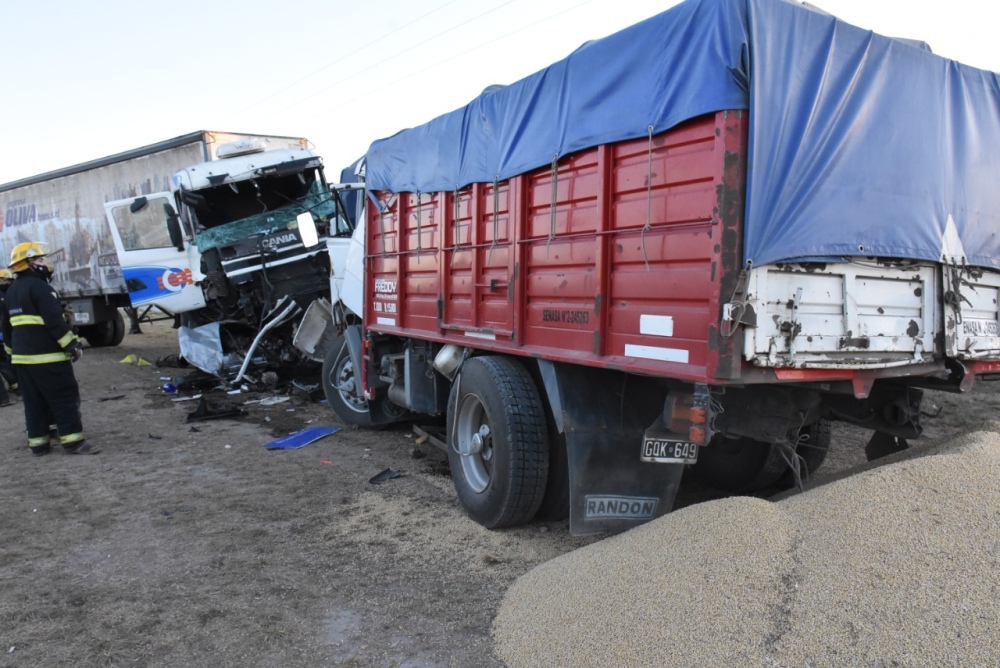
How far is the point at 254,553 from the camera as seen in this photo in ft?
13.3

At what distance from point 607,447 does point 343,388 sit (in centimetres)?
432

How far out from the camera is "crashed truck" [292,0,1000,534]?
2.82 metres

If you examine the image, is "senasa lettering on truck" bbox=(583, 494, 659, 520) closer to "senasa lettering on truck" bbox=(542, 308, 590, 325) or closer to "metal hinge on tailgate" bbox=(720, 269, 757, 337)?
"senasa lettering on truck" bbox=(542, 308, 590, 325)

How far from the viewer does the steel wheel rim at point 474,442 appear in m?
4.59

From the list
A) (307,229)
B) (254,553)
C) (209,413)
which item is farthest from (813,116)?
(307,229)

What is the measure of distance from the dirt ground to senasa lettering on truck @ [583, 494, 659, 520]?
0.43 m

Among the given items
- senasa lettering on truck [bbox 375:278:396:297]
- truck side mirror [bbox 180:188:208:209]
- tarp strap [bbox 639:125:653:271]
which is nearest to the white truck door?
truck side mirror [bbox 180:188:208:209]

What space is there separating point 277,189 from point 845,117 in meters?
8.50

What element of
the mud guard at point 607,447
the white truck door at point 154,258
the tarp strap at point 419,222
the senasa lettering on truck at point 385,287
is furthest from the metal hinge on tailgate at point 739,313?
the white truck door at point 154,258

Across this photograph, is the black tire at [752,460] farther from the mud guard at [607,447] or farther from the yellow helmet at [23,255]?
the yellow helmet at [23,255]

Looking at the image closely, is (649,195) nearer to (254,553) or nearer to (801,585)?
(801,585)

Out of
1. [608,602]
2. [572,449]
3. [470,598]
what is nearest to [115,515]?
[470,598]

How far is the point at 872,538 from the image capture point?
8.79ft

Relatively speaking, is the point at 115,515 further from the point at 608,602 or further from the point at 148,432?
the point at 608,602
